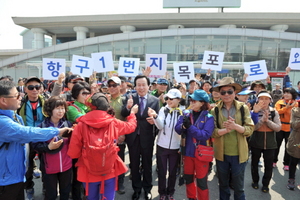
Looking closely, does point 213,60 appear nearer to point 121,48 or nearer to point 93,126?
point 93,126

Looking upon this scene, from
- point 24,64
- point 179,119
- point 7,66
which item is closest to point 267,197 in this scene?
point 179,119

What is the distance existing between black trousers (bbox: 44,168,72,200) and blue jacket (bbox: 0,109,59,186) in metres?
0.44

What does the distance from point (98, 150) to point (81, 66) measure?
457 cm

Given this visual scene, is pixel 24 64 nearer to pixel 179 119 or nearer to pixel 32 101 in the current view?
pixel 32 101

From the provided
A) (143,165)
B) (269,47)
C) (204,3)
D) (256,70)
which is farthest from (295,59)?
(204,3)

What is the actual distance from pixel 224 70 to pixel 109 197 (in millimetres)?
21621

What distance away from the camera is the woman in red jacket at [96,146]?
218 centimetres

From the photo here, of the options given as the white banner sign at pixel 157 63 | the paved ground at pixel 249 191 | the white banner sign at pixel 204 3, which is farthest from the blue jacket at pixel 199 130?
the white banner sign at pixel 204 3

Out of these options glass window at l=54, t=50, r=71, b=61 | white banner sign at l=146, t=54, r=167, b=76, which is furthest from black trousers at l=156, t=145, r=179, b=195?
glass window at l=54, t=50, r=71, b=61

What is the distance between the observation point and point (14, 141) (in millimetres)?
2100

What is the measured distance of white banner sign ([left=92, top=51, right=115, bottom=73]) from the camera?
246 inches

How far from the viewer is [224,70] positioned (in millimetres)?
21484

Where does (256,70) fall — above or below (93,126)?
above

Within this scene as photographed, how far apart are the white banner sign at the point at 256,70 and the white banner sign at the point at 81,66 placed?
4.97 meters
